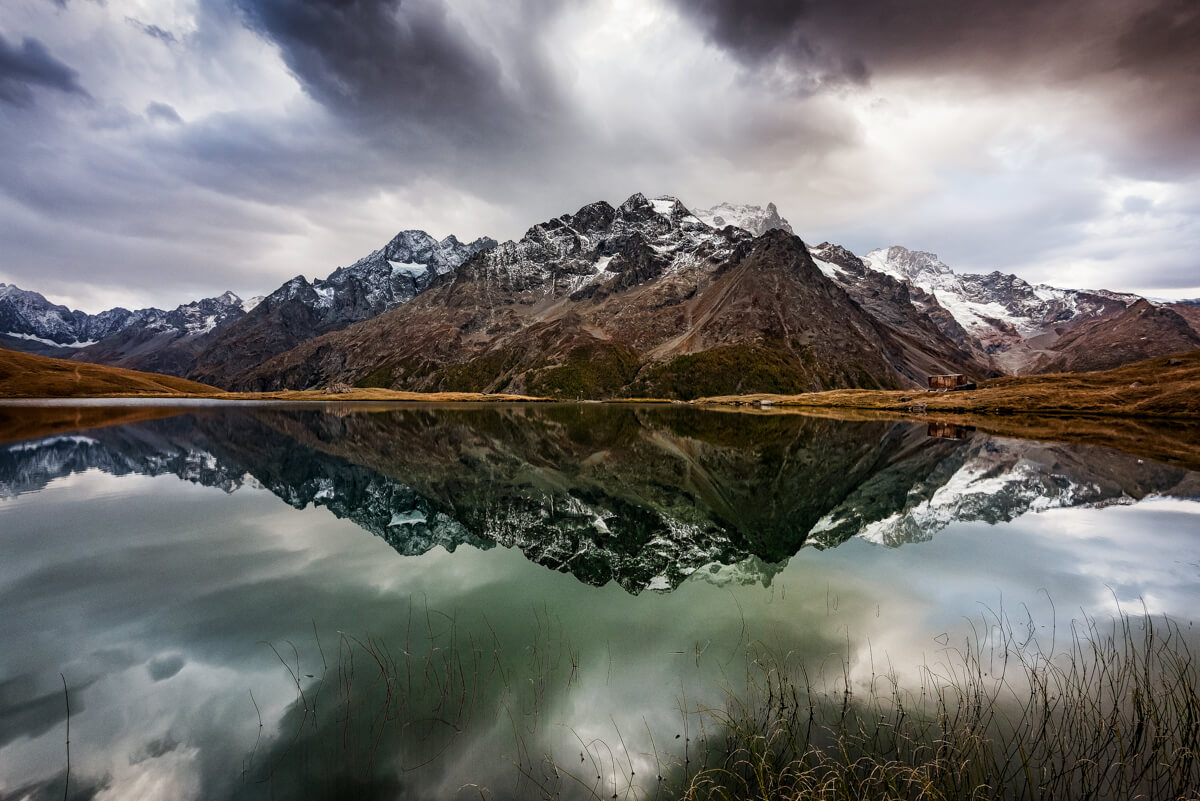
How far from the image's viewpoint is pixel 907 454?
57.4m

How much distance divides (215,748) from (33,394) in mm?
255582

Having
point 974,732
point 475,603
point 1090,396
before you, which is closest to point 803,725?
point 974,732

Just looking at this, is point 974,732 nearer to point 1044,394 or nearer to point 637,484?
point 637,484

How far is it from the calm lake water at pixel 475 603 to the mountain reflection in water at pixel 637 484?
349mm

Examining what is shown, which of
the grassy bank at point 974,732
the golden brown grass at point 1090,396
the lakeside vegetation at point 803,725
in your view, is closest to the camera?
the grassy bank at point 974,732

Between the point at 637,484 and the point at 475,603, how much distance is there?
24.8m

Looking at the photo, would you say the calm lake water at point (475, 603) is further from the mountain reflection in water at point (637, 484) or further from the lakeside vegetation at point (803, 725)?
the mountain reflection in water at point (637, 484)

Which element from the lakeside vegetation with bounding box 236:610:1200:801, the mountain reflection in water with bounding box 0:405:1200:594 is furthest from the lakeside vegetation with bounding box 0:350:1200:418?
the lakeside vegetation with bounding box 236:610:1200:801

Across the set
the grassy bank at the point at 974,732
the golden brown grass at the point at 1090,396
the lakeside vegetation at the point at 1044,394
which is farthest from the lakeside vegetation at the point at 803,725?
the lakeside vegetation at the point at 1044,394

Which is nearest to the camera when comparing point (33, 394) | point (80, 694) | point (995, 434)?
point (80, 694)

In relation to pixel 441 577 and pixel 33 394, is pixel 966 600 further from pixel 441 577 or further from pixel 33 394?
pixel 33 394

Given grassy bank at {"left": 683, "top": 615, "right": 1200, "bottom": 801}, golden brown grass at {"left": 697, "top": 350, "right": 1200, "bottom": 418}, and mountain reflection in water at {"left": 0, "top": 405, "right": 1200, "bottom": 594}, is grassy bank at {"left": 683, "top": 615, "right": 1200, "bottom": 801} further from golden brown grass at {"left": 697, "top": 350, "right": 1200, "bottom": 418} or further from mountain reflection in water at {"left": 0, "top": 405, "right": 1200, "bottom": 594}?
golden brown grass at {"left": 697, "top": 350, "right": 1200, "bottom": 418}

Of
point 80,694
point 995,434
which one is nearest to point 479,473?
point 80,694

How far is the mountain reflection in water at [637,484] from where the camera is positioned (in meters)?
26.1
